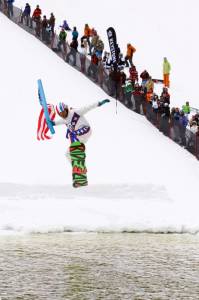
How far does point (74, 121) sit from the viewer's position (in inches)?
738

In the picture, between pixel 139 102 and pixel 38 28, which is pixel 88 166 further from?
pixel 38 28

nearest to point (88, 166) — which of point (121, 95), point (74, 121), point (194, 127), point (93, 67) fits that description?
point (74, 121)

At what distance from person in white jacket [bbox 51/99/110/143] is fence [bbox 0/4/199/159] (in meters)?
6.91

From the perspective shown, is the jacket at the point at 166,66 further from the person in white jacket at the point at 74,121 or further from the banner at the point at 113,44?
the person in white jacket at the point at 74,121

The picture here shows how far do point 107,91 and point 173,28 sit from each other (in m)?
30.4

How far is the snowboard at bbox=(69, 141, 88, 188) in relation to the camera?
62.6 ft

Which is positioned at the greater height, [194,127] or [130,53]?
[130,53]

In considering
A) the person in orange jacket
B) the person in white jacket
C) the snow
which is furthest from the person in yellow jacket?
the person in white jacket

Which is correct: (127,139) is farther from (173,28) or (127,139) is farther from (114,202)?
(173,28)

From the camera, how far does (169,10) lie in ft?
195

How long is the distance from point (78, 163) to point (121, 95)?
320 inches

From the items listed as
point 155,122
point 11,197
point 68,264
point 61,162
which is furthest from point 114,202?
point 155,122

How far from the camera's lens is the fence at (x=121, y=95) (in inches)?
1011

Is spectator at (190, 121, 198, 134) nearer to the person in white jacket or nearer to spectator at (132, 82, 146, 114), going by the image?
spectator at (132, 82, 146, 114)
